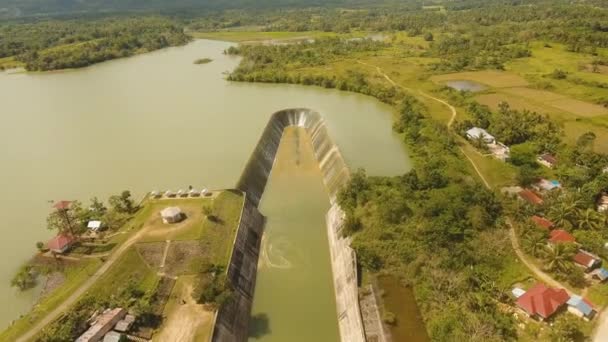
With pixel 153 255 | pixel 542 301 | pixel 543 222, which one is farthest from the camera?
pixel 543 222

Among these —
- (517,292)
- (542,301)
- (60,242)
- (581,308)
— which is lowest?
(517,292)

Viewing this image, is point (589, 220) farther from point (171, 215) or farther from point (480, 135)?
point (171, 215)

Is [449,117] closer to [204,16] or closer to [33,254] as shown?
[33,254]

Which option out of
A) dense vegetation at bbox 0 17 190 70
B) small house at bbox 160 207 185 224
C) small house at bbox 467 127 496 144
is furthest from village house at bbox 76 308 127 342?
dense vegetation at bbox 0 17 190 70

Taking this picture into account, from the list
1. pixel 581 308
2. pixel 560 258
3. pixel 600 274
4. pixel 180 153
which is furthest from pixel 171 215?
pixel 600 274

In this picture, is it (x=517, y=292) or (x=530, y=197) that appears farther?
(x=530, y=197)

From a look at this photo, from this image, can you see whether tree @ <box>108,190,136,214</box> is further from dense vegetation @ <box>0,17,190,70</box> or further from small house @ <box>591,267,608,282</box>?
dense vegetation @ <box>0,17,190,70</box>

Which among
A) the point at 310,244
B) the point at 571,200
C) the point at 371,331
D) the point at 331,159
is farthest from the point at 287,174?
the point at 571,200

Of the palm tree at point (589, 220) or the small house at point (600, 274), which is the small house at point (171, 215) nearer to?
the small house at point (600, 274)
